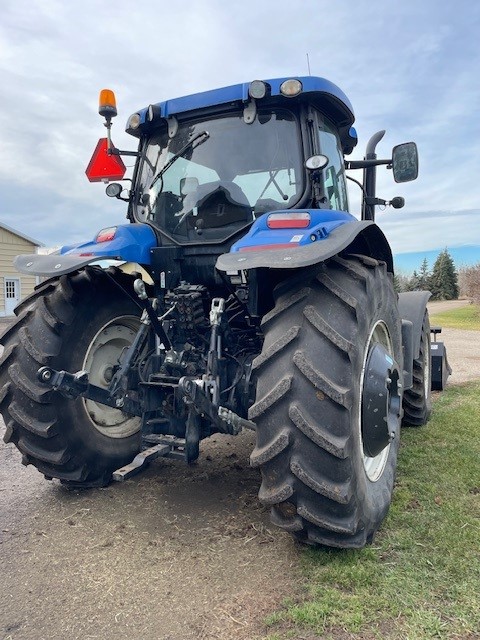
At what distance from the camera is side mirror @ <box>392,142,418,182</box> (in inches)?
164

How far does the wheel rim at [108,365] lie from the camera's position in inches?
138

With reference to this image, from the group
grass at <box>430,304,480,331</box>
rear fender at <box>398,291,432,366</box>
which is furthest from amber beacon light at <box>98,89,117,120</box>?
grass at <box>430,304,480,331</box>

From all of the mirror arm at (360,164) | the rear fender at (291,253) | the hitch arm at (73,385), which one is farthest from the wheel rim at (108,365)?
the mirror arm at (360,164)

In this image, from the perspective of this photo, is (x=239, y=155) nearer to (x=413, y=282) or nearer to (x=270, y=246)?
(x=270, y=246)

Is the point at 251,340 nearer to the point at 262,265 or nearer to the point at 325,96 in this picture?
the point at 262,265

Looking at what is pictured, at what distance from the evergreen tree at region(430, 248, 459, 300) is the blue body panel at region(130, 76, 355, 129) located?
4928 cm

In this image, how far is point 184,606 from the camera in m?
2.31

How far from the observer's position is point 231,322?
350 cm

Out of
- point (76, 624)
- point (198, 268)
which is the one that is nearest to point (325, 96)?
point (198, 268)

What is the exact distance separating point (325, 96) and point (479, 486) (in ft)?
9.11

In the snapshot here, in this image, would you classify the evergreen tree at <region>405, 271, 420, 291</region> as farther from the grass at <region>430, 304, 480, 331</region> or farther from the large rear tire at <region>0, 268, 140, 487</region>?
the large rear tire at <region>0, 268, 140, 487</region>

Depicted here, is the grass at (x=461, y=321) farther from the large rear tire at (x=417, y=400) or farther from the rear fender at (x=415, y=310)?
the large rear tire at (x=417, y=400)

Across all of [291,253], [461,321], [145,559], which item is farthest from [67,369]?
[461,321]

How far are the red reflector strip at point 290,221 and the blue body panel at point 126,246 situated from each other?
39.3 inches
